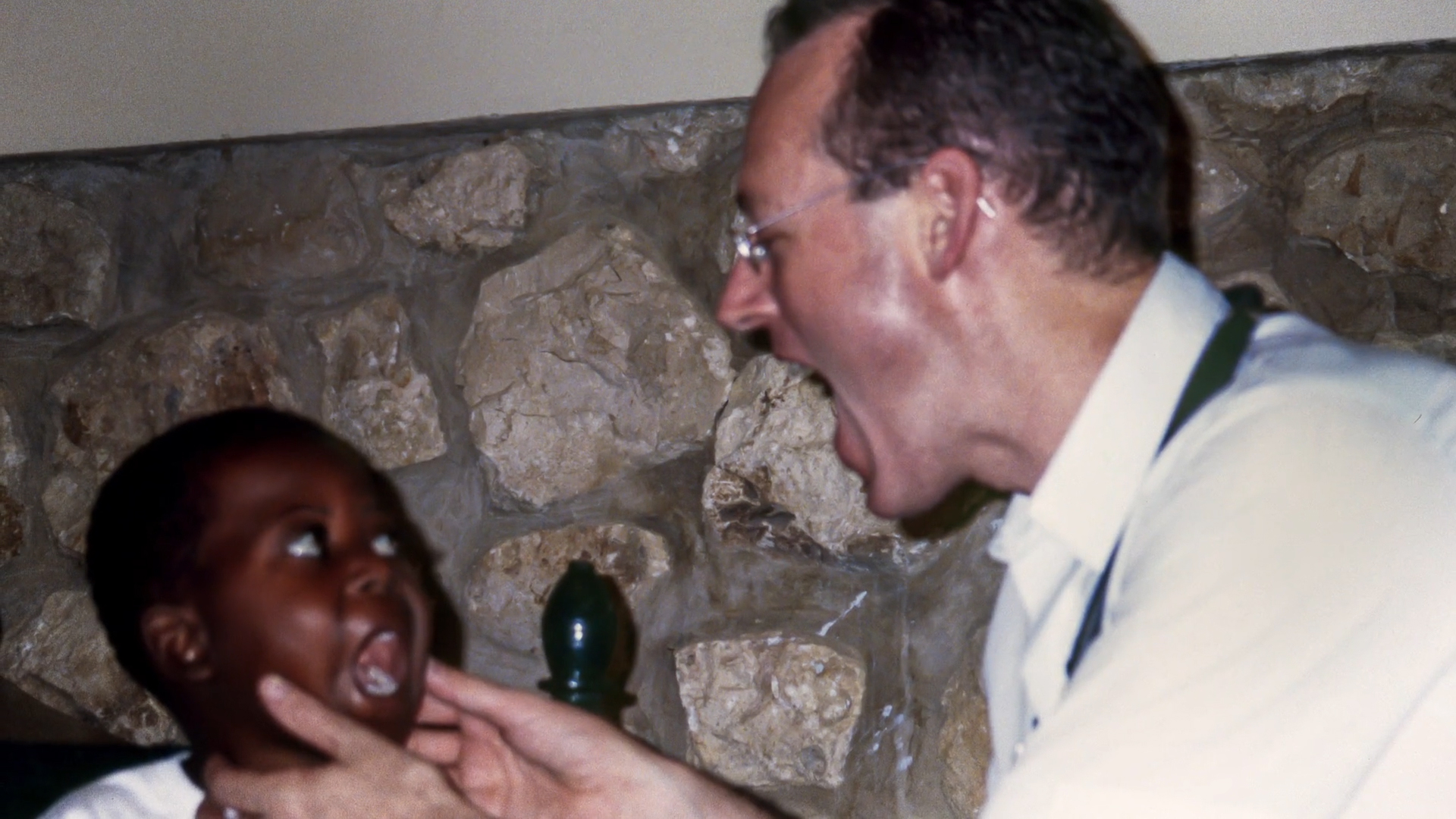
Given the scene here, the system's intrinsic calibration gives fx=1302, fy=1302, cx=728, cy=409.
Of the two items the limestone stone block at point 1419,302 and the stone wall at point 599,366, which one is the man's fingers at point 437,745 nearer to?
the stone wall at point 599,366

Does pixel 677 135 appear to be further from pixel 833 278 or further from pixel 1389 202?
pixel 1389 202

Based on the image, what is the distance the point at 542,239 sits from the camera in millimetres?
1299

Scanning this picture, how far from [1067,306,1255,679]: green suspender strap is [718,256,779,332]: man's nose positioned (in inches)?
11.1

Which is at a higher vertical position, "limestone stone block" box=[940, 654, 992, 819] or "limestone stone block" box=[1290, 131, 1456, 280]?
"limestone stone block" box=[1290, 131, 1456, 280]

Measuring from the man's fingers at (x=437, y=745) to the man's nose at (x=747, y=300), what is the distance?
359 millimetres

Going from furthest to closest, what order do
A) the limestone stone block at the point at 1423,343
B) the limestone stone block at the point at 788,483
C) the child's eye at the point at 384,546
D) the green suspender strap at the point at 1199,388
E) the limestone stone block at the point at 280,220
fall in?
the limestone stone block at the point at 280,220, the limestone stone block at the point at 788,483, the limestone stone block at the point at 1423,343, the child's eye at the point at 384,546, the green suspender strap at the point at 1199,388

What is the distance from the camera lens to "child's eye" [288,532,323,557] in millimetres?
865

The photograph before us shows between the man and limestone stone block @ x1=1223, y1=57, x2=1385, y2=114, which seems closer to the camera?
the man

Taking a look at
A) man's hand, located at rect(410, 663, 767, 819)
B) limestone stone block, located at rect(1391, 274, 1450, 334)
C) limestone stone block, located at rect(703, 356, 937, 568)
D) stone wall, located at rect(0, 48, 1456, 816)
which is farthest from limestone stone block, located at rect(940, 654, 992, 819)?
limestone stone block, located at rect(1391, 274, 1450, 334)

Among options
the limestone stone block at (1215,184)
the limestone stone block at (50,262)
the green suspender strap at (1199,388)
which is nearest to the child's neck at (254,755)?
the green suspender strap at (1199,388)

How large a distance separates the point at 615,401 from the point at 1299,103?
677 mm

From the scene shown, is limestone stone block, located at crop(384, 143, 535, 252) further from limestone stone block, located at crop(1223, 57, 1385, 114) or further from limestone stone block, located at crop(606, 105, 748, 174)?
limestone stone block, located at crop(1223, 57, 1385, 114)

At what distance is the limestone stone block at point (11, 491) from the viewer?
4.37 feet

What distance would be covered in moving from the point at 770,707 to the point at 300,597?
20.0 inches
